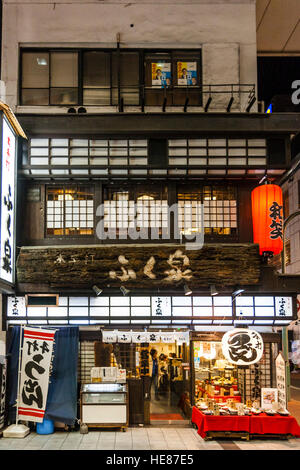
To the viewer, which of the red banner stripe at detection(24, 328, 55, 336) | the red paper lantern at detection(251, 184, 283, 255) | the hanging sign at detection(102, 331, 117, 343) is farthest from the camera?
the hanging sign at detection(102, 331, 117, 343)

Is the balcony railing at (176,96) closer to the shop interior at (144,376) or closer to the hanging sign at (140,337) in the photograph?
the hanging sign at (140,337)

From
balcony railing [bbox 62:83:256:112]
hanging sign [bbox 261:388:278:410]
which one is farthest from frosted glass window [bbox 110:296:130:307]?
balcony railing [bbox 62:83:256:112]

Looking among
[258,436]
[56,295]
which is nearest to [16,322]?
[56,295]

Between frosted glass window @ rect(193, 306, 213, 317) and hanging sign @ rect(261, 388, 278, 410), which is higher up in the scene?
frosted glass window @ rect(193, 306, 213, 317)

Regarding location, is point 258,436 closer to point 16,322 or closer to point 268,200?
point 268,200

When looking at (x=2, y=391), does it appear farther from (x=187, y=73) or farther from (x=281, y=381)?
(x=187, y=73)

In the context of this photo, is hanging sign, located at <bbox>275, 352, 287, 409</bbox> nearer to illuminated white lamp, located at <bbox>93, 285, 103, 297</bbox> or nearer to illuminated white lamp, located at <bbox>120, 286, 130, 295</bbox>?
illuminated white lamp, located at <bbox>120, 286, 130, 295</bbox>

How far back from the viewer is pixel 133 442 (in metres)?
13.1

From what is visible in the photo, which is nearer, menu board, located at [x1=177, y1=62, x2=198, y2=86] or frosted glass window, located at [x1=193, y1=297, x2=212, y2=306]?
frosted glass window, located at [x1=193, y1=297, x2=212, y2=306]

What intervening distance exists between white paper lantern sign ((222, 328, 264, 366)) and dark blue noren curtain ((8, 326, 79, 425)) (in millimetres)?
4863

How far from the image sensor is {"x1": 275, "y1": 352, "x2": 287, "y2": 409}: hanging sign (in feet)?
46.5

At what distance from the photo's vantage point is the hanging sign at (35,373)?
13648 mm

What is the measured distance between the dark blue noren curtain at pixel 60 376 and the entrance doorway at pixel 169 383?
2911mm

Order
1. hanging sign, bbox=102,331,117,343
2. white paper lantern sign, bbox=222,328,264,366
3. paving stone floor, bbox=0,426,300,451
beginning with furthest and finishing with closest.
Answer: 1. hanging sign, bbox=102,331,117,343
2. white paper lantern sign, bbox=222,328,264,366
3. paving stone floor, bbox=0,426,300,451
